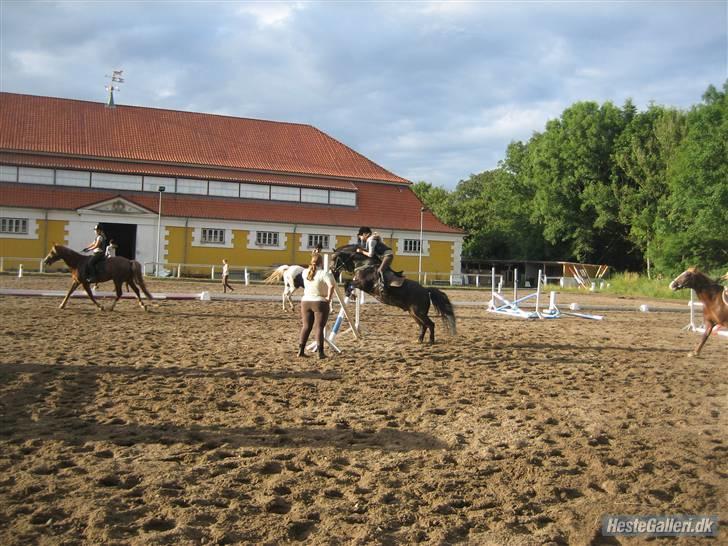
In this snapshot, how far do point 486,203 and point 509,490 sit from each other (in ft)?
211

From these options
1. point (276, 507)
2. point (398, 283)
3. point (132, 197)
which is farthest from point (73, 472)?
point (132, 197)

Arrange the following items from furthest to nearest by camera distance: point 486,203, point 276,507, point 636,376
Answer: point 486,203 → point 636,376 → point 276,507

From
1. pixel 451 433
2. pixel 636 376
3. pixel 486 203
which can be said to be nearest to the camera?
pixel 451 433

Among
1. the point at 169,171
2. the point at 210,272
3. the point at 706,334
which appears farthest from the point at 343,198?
the point at 706,334

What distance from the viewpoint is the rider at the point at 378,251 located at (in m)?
11.6

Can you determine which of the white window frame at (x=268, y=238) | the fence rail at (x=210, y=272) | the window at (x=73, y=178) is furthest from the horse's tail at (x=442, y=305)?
the window at (x=73, y=178)

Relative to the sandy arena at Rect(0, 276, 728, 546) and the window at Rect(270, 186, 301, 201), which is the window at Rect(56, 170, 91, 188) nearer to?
the window at Rect(270, 186, 301, 201)

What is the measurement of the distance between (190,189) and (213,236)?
3756mm

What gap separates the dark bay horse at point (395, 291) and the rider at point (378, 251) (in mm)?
105

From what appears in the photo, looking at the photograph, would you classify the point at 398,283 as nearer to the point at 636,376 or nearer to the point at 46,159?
the point at 636,376

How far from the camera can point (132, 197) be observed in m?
41.3

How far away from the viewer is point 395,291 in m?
11.8

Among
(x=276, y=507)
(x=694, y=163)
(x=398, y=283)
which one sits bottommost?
(x=276, y=507)

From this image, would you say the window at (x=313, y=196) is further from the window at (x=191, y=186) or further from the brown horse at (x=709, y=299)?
the brown horse at (x=709, y=299)
